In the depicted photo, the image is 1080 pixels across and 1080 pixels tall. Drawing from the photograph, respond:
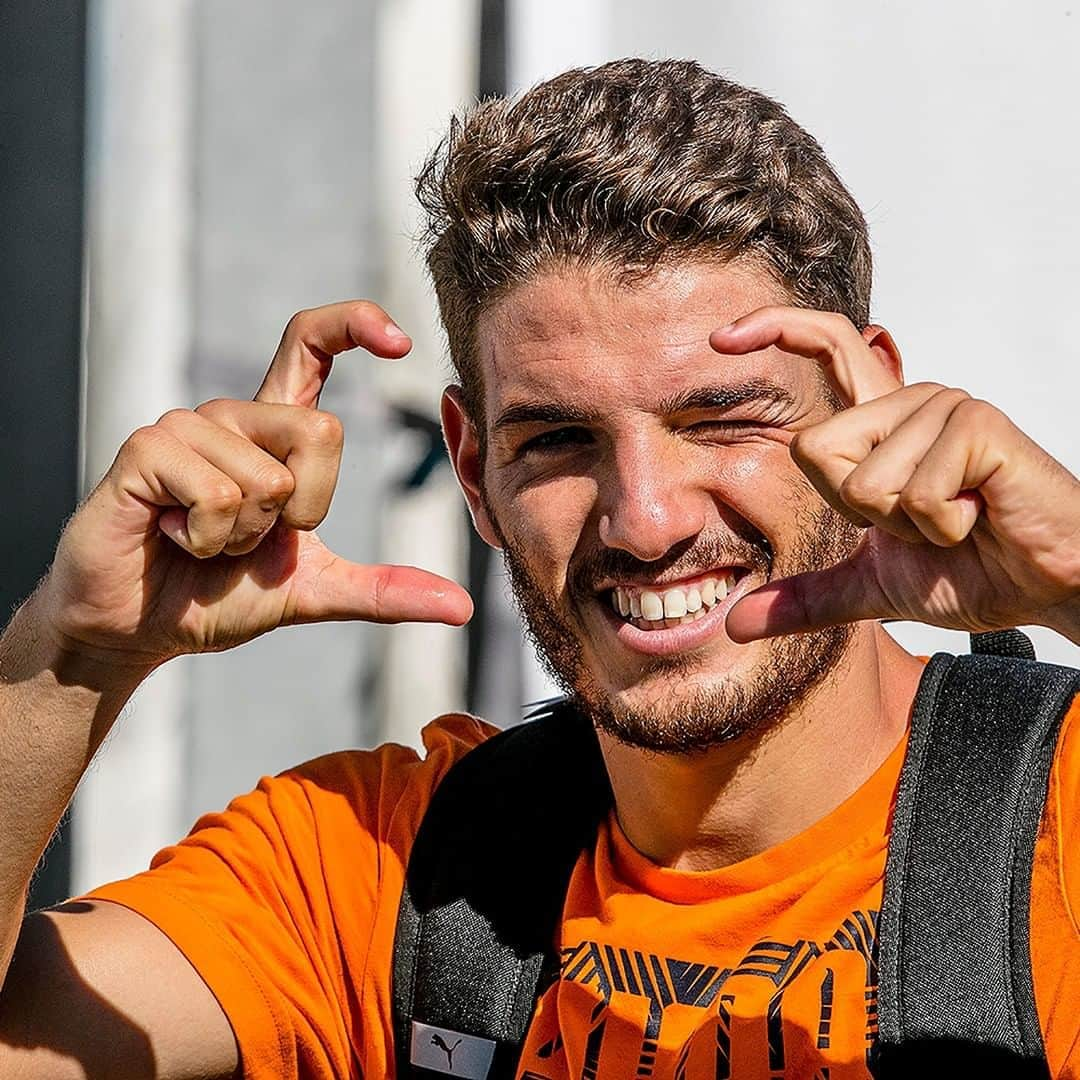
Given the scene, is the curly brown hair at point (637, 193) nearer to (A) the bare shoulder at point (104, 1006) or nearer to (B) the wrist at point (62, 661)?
(B) the wrist at point (62, 661)

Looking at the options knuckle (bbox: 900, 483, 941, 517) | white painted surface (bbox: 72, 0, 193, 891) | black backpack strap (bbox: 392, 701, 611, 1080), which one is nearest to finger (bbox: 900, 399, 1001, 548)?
knuckle (bbox: 900, 483, 941, 517)

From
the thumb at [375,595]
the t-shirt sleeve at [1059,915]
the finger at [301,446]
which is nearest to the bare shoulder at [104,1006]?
the thumb at [375,595]

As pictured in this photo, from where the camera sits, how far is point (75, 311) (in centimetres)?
245

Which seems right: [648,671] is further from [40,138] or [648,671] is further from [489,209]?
[40,138]

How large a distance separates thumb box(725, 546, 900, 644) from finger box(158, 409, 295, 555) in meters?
0.37

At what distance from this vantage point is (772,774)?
61.2 inches

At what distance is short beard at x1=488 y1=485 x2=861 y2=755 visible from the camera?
4.92 feet

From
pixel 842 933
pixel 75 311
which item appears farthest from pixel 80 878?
pixel 842 933

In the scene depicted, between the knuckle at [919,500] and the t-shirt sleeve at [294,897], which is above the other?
the knuckle at [919,500]

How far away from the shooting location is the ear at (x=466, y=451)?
178cm

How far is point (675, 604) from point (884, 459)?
48 centimetres

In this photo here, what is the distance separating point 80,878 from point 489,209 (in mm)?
1285

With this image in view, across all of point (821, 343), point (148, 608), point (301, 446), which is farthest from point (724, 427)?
point (148, 608)

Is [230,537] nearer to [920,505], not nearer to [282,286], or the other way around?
[920,505]
